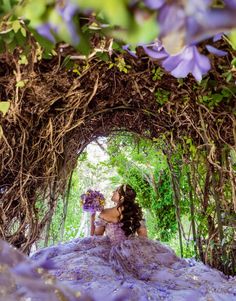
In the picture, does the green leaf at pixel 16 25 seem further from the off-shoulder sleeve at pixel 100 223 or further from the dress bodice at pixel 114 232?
the off-shoulder sleeve at pixel 100 223

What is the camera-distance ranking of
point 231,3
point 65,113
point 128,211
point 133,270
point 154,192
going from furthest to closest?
1. point 154,192
2. point 128,211
3. point 133,270
4. point 65,113
5. point 231,3

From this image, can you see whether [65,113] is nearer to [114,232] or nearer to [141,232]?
[114,232]

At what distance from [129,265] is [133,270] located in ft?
0.20

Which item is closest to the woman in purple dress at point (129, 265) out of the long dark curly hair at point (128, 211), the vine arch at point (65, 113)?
the long dark curly hair at point (128, 211)

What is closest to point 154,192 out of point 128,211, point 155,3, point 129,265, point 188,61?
point 128,211

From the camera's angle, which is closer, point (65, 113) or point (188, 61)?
point (188, 61)

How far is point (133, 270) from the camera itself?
286 cm

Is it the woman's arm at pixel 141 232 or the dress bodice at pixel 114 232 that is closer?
the dress bodice at pixel 114 232

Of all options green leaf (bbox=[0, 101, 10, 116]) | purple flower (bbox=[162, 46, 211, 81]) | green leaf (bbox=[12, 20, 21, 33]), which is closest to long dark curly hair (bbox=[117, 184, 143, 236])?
green leaf (bbox=[0, 101, 10, 116])

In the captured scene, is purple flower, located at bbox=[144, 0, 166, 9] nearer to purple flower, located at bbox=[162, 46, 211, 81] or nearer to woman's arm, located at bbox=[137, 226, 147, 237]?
purple flower, located at bbox=[162, 46, 211, 81]

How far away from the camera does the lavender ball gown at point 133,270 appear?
2.06 metres

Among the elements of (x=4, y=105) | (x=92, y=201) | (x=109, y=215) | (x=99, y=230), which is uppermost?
(x=4, y=105)

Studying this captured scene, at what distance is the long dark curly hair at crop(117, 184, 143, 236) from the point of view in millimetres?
3563

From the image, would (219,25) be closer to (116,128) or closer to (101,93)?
(101,93)
